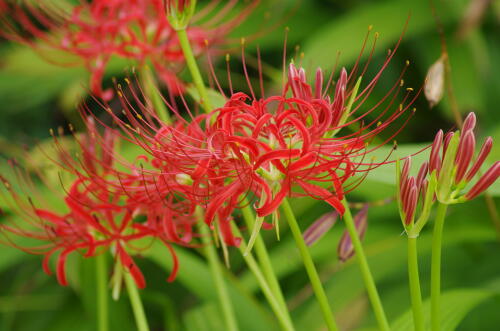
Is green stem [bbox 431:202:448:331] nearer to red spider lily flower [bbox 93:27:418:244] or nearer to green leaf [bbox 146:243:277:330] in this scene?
red spider lily flower [bbox 93:27:418:244]

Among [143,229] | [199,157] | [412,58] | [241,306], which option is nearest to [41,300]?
[241,306]

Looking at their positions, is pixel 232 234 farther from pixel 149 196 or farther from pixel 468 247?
pixel 468 247

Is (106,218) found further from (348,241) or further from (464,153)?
(464,153)

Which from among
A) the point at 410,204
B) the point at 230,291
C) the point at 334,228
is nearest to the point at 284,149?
the point at 410,204

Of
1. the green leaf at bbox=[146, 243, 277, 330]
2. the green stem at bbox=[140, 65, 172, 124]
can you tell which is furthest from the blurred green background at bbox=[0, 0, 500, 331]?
the green stem at bbox=[140, 65, 172, 124]

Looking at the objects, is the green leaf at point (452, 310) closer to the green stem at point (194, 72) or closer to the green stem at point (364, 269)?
the green stem at point (364, 269)
